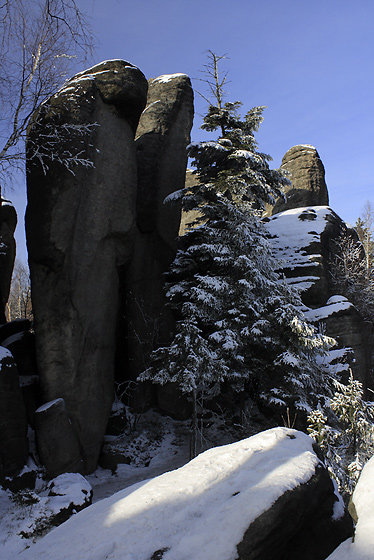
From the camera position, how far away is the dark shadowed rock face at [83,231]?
11.2 metres

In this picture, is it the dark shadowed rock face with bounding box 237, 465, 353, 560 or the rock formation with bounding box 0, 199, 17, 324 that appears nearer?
the dark shadowed rock face with bounding box 237, 465, 353, 560

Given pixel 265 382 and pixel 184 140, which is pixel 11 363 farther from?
pixel 184 140

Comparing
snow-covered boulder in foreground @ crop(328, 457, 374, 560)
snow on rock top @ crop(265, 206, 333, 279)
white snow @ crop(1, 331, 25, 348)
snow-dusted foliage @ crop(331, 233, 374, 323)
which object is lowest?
snow-covered boulder in foreground @ crop(328, 457, 374, 560)

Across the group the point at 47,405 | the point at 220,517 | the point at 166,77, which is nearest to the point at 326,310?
the point at 47,405

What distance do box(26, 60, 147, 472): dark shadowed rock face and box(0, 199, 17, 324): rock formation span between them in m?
4.97

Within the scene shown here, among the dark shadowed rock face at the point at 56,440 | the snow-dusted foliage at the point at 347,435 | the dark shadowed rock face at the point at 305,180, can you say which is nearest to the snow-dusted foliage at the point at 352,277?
the dark shadowed rock face at the point at 305,180

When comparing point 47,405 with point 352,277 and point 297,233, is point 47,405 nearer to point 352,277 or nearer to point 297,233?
point 297,233

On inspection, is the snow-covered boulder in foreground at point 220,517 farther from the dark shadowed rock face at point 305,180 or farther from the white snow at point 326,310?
the dark shadowed rock face at point 305,180

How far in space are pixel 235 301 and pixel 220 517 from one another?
8771 mm

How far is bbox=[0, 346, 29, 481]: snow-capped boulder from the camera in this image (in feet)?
30.0

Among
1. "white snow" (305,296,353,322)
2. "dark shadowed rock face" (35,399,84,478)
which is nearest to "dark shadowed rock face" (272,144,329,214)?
"white snow" (305,296,353,322)

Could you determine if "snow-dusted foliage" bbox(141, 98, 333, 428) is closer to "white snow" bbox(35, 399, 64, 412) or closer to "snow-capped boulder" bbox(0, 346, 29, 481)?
"white snow" bbox(35, 399, 64, 412)

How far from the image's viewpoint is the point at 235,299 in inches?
470

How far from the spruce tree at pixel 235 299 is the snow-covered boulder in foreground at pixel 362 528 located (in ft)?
25.1
